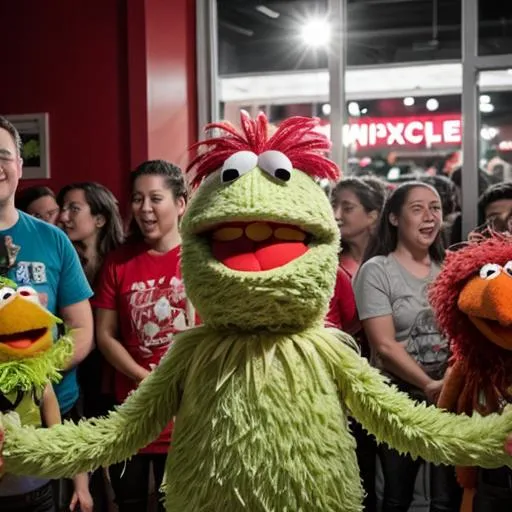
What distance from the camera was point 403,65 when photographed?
4730mm

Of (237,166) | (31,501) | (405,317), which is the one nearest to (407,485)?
(405,317)

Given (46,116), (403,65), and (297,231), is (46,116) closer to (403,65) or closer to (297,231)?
(403,65)

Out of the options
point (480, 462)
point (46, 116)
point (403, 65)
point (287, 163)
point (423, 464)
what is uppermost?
point (403, 65)

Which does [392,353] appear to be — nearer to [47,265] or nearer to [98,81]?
[47,265]

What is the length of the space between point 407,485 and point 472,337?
1.09 metres

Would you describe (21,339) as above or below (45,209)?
below

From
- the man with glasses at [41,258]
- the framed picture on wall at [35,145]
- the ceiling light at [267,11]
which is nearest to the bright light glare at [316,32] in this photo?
the ceiling light at [267,11]

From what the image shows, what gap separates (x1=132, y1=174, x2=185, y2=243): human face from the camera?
248 cm

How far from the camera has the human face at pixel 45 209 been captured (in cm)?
323

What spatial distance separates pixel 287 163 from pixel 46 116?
3.18 metres

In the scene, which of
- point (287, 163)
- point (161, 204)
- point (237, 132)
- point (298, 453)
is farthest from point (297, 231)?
point (161, 204)

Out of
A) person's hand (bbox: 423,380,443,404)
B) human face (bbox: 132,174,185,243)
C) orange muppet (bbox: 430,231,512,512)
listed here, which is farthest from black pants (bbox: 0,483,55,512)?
person's hand (bbox: 423,380,443,404)

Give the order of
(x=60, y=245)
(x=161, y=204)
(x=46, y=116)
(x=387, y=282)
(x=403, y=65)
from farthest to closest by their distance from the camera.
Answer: (x=403, y=65), (x=46, y=116), (x=387, y=282), (x=161, y=204), (x=60, y=245)

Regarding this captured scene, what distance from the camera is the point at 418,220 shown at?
9.02ft
